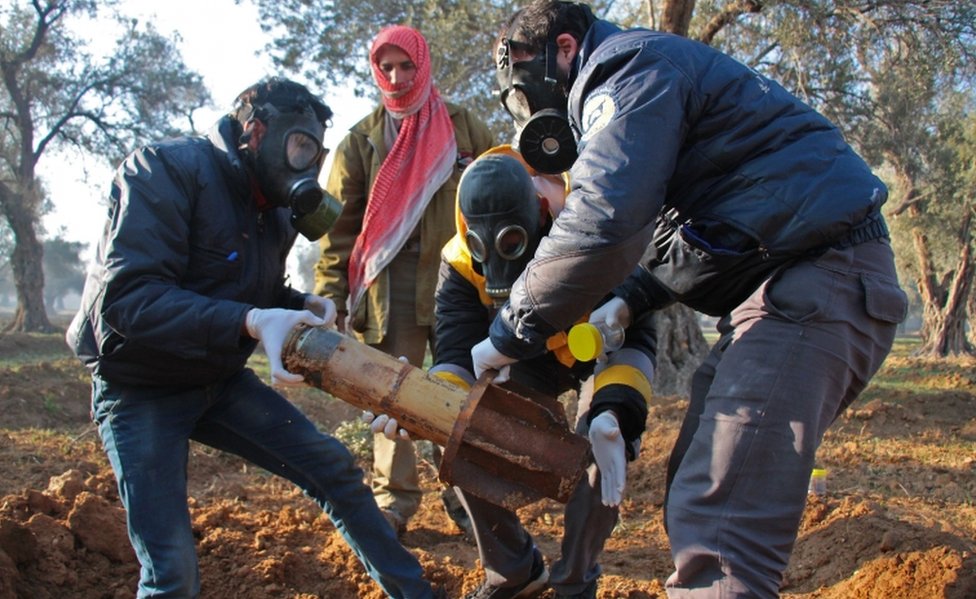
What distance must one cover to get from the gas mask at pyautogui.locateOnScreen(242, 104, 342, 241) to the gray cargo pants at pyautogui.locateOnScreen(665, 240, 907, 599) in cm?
160

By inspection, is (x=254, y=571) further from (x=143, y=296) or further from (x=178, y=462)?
(x=143, y=296)

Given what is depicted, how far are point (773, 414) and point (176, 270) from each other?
190 centimetres

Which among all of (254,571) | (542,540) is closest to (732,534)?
(254,571)

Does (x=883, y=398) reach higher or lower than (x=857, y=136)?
lower

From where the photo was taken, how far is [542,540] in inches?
178

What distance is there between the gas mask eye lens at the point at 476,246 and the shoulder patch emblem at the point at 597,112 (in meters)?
0.80

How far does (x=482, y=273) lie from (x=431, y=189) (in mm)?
1330

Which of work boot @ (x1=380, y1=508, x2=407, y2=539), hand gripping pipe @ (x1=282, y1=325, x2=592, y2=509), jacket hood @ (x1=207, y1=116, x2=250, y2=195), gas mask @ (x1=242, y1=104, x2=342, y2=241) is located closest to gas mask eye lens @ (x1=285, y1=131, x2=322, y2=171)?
gas mask @ (x1=242, y1=104, x2=342, y2=241)

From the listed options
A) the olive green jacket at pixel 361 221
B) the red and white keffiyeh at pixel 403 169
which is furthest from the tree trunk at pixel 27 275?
the red and white keffiyeh at pixel 403 169

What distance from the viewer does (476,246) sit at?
2.91 m

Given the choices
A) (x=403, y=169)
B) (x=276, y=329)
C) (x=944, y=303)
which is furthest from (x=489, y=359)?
(x=944, y=303)

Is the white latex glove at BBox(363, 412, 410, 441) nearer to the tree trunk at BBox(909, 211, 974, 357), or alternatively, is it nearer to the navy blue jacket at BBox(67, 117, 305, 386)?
the navy blue jacket at BBox(67, 117, 305, 386)

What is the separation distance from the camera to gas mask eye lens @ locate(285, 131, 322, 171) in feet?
9.48

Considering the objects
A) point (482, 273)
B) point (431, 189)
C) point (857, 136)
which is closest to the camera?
point (482, 273)
